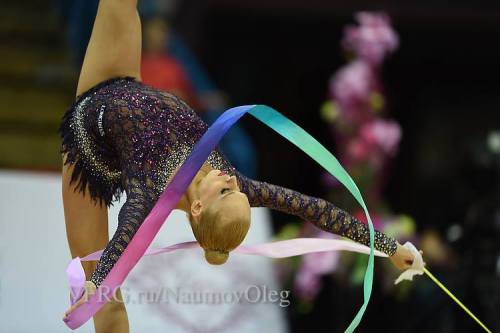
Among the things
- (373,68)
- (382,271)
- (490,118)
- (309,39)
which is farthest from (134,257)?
(490,118)

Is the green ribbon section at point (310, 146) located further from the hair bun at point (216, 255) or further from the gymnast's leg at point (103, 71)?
the gymnast's leg at point (103, 71)

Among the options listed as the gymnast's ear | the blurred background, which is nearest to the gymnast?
the gymnast's ear

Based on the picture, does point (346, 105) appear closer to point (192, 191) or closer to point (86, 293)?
point (192, 191)

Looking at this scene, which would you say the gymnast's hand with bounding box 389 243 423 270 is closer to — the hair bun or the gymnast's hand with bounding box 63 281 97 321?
the hair bun

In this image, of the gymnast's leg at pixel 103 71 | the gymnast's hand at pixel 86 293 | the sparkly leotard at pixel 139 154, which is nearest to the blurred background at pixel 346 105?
the gymnast's leg at pixel 103 71

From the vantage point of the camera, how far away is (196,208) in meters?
2.97

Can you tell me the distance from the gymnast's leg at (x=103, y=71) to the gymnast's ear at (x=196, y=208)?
0.45 m

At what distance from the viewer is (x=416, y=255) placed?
3244mm

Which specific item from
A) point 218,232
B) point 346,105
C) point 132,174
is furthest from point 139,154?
point 346,105

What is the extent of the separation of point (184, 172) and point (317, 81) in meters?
4.01

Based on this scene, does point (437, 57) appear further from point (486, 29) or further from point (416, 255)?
point (416, 255)

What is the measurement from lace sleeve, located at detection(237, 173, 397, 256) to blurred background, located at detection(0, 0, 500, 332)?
1.60 meters

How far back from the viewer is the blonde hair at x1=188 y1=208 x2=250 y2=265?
292 cm

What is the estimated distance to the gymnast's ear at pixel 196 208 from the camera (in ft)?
9.73
